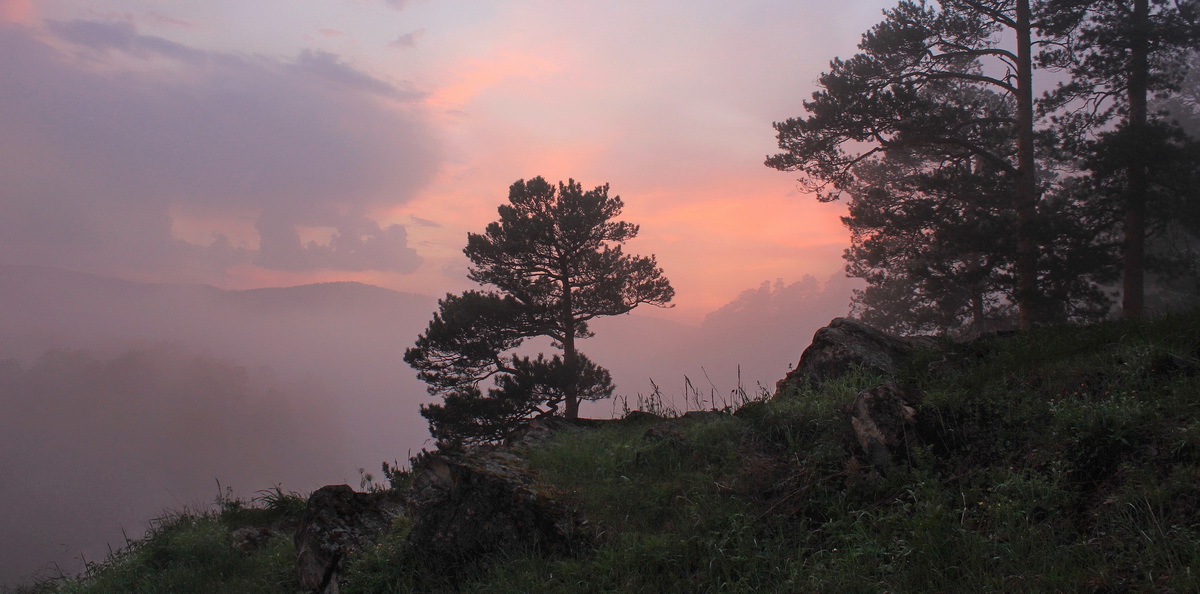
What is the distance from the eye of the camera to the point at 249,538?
793cm

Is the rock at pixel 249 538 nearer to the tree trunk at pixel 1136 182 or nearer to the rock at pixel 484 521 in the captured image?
the rock at pixel 484 521

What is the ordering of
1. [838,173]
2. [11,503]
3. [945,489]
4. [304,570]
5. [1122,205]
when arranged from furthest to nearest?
[11,503], [838,173], [1122,205], [304,570], [945,489]

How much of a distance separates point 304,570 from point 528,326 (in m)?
18.3

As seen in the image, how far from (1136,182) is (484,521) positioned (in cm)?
1791

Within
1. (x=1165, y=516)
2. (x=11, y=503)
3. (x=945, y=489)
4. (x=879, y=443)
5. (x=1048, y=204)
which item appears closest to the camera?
(x=1165, y=516)

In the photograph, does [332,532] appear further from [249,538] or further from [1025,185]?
[1025,185]

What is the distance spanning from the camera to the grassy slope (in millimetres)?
3779

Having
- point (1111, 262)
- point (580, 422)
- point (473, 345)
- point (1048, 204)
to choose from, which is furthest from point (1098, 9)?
point (473, 345)

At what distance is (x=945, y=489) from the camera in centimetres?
470

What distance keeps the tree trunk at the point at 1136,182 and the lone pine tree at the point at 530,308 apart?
13.5m

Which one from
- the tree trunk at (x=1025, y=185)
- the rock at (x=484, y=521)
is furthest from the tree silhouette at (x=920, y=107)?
the rock at (x=484, y=521)

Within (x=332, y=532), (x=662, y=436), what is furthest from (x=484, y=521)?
(x=662, y=436)

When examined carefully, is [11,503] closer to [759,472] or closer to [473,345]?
[473,345]

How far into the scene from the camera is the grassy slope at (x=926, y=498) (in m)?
3.78
